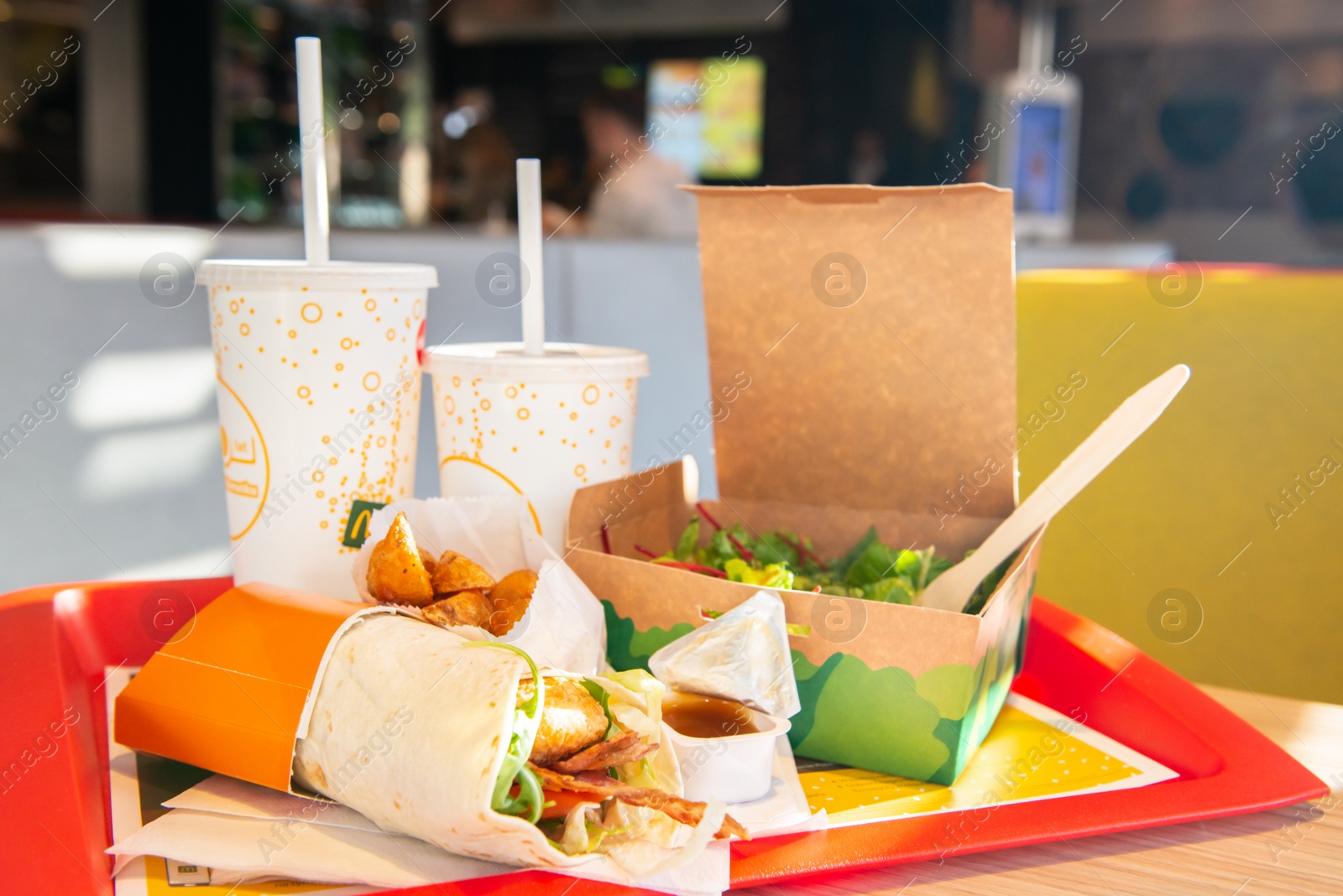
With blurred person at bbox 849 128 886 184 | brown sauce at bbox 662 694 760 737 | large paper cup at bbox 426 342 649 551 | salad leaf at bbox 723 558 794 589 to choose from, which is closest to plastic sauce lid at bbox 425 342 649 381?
large paper cup at bbox 426 342 649 551

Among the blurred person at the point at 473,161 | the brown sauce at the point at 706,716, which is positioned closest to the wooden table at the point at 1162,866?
the brown sauce at the point at 706,716

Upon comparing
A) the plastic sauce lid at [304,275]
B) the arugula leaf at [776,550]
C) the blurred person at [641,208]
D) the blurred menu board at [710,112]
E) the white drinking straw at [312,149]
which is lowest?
the arugula leaf at [776,550]

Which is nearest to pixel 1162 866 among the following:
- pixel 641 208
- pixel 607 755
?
pixel 607 755

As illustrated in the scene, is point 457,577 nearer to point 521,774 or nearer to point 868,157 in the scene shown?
point 521,774

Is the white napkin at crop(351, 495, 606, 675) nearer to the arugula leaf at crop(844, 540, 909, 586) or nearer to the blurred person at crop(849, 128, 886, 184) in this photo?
the arugula leaf at crop(844, 540, 909, 586)

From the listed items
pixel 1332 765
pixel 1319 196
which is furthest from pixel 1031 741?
pixel 1319 196

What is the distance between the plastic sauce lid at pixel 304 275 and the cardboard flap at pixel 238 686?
270 mm

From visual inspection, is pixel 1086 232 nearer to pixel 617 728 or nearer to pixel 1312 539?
pixel 1312 539

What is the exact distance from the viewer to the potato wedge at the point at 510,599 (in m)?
0.79

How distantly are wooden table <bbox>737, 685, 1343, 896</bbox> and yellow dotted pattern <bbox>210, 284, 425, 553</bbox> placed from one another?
528mm

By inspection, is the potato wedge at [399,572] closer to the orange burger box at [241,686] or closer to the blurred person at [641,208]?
the orange burger box at [241,686]

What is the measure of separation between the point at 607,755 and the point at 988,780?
30 centimetres

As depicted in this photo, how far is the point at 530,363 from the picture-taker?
919 mm

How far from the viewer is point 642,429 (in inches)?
107
